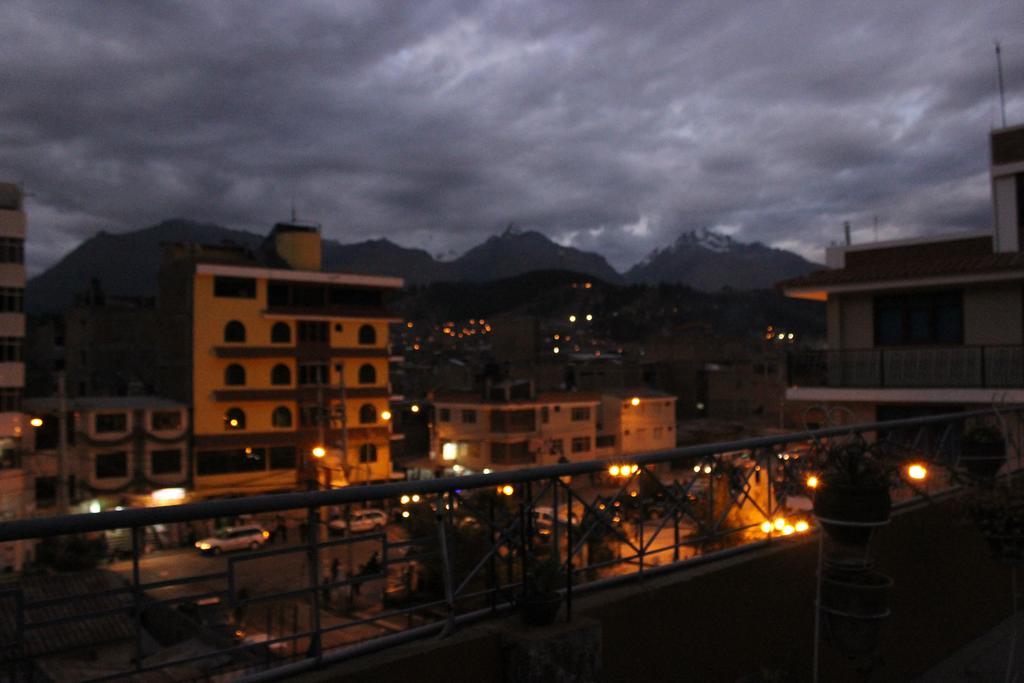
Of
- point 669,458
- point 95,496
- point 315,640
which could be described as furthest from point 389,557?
point 95,496

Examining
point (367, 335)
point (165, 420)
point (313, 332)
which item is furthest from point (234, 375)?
point (367, 335)

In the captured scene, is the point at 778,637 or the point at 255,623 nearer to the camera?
the point at 778,637

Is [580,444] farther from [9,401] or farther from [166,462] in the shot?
[9,401]

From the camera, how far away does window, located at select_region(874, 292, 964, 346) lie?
15156 millimetres

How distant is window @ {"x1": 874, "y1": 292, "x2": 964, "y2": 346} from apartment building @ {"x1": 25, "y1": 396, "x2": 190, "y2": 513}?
2853 centimetres

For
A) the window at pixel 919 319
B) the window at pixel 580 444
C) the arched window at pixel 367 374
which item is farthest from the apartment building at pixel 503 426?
the window at pixel 919 319

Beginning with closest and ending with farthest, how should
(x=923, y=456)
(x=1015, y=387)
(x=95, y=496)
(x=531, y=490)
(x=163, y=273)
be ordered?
(x=531, y=490) → (x=923, y=456) → (x=1015, y=387) → (x=95, y=496) → (x=163, y=273)

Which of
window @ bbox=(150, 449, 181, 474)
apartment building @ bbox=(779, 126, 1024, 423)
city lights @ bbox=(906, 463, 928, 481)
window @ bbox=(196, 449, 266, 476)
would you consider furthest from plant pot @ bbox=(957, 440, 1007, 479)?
window @ bbox=(150, 449, 181, 474)

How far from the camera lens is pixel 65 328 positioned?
6184 centimetres

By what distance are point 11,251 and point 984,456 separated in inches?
1277

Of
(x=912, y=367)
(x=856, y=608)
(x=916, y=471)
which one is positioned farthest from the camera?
(x=912, y=367)

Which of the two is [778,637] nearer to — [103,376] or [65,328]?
[103,376]

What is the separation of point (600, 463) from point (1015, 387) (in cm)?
1316

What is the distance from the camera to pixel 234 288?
37812 mm
